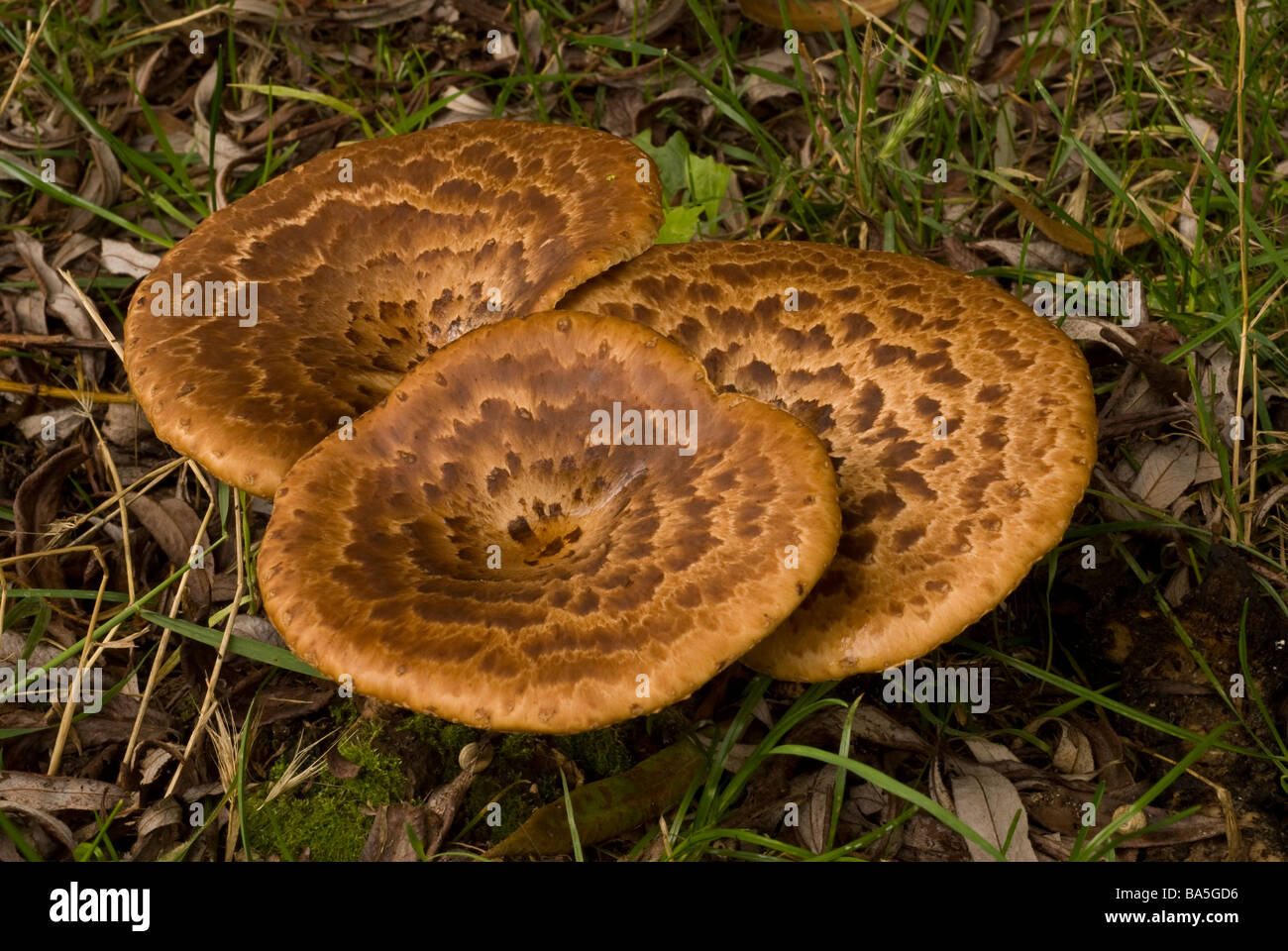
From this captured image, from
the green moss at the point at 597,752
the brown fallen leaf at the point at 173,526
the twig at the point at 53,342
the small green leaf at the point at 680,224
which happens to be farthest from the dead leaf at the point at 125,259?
the green moss at the point at 597,752

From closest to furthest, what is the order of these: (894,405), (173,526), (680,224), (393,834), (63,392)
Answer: (894,405)
(393,834)
(173,526)
(63,392)
(680,224)

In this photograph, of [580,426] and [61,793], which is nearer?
[580,426]

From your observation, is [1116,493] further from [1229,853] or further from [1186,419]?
[1229,853]

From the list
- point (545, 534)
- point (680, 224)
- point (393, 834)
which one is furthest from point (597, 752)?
point (680, 224)

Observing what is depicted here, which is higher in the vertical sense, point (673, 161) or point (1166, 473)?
point (673, 161)

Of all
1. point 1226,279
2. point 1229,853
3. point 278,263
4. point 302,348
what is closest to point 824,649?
point 1229,853

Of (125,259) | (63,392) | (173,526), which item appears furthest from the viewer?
(125,259)

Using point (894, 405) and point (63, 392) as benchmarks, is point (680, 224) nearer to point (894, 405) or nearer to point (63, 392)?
point (894, 405)

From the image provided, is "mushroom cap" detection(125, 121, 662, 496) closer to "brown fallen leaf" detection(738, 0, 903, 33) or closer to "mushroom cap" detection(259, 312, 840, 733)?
"mushroom cap" detection(259, 312, 840, 733)
